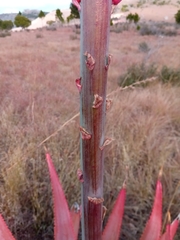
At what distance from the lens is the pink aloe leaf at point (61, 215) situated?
30.6 inches

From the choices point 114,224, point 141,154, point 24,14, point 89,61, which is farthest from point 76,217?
point 24,14

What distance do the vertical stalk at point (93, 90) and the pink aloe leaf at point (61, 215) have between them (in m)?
0.10

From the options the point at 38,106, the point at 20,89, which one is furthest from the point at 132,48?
the point at 38,106

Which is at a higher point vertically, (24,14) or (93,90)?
(24,14)

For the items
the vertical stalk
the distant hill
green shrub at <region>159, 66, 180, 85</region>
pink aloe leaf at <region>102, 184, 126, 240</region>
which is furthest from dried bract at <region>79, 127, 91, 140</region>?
the distant hill

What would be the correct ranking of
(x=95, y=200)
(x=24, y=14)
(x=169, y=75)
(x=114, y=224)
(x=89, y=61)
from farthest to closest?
(x=24, y=14) < (x=169, y=75) < (x=114, y=224) < (x=95, y=200) < (x=89, y=61)

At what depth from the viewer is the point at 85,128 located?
60 centimetres

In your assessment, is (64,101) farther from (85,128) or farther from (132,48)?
(132,48)

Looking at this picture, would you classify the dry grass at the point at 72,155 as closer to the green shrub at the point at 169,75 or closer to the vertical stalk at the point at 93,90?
the green shrub at the point at 169,75

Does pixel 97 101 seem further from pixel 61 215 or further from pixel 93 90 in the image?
pixel 61 215

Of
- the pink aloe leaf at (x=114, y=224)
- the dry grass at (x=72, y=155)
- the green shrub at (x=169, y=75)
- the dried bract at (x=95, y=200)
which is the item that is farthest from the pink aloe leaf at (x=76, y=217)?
the green shrub at (x=169, y=75)

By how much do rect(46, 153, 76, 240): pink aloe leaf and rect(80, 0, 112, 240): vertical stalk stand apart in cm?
10

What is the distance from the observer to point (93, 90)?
56 centimetres

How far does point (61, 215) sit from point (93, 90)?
401 millimetres
